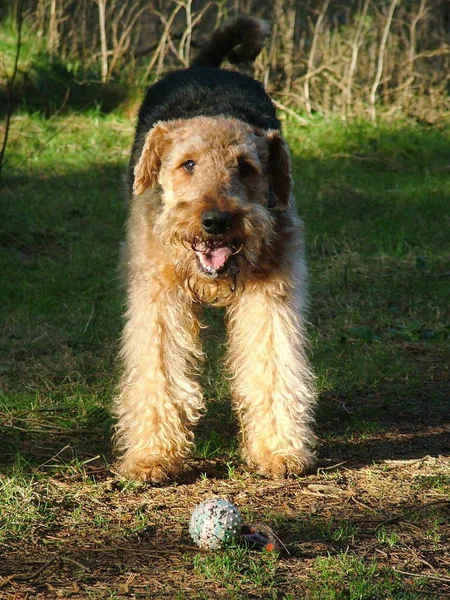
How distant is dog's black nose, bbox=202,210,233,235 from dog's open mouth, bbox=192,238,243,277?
0.09 metres

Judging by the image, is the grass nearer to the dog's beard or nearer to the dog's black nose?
the dog's beard

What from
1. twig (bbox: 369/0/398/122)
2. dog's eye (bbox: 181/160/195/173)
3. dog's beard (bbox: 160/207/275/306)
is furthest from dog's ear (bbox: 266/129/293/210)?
twig (bbox: 369/0/398/122)

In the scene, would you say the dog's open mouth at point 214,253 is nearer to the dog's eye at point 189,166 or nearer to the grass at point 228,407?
the dog's eye at point 189,166

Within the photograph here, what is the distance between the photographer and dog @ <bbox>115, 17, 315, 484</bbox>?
3684mm

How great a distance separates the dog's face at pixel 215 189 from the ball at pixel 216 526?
99 cm

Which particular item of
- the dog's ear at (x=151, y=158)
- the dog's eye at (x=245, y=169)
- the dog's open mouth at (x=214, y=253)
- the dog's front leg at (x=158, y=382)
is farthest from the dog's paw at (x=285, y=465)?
the dog's ear at (x=151, y=158)

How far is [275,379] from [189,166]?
0.97 m

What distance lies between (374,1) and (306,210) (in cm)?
476

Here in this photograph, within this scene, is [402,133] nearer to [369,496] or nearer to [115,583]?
[369,496]

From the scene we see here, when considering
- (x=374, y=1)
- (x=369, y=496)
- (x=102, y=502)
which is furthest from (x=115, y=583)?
(x=374, y=1)

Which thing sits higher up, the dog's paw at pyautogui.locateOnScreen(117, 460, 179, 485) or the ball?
the ball

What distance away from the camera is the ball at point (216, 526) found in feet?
9.81

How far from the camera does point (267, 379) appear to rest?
391cm

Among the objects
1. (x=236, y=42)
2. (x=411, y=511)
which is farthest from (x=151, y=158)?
(x=236, y=42)
